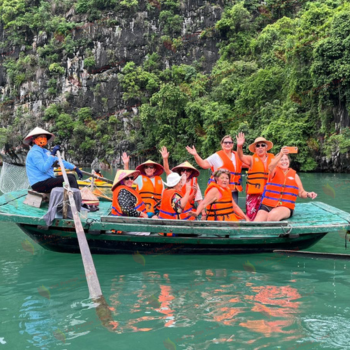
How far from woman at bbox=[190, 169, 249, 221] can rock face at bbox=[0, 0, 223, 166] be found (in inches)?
1507

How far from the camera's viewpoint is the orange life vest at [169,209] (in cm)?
578

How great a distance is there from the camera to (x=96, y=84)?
4588 cm

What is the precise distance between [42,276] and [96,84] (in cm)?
4269

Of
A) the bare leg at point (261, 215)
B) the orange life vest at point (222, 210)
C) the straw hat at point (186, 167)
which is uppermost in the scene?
the straw hat at point (186, 167)

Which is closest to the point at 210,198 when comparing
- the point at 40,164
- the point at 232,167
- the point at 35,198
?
the point at 232,167

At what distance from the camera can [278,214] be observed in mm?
6109

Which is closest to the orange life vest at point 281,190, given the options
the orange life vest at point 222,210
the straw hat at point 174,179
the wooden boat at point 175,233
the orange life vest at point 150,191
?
the wooden boat at point 175,233

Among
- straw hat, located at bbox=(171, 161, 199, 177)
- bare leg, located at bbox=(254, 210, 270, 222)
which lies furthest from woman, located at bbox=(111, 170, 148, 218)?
bare leg, located at bbox=(254, 210, 270, 222)

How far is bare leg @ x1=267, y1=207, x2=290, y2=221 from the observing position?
6.08 m

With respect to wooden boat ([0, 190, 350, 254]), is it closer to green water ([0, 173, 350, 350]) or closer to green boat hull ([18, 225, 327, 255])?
green boat hull ([18, 225, 327, 255])

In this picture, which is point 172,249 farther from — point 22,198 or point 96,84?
point 96,84

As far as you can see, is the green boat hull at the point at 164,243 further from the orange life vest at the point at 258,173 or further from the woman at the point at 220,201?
the orange life vest at the point at 258,173

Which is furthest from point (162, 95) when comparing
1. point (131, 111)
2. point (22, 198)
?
point (22, 198)

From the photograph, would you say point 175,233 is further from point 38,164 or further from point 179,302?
point 38,164
